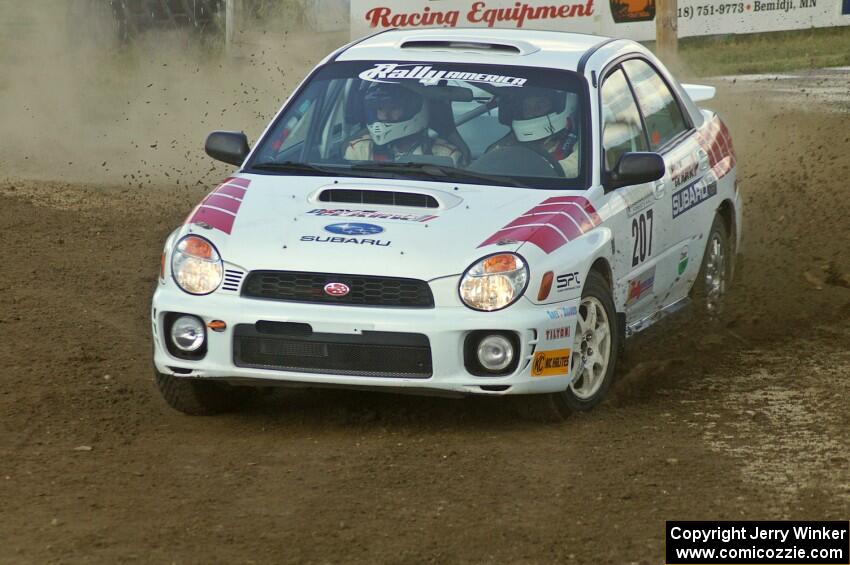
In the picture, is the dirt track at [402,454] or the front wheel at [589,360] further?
the front wheel at [589,360]

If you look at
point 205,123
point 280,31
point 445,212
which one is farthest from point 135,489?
point 280,31

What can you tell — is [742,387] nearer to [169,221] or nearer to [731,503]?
[731,503]

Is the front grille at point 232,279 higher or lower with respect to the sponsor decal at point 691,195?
higher

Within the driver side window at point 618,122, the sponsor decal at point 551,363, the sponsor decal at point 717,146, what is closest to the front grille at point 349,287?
the sponsor decal at point 551,363

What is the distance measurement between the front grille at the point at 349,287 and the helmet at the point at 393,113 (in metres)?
1.30

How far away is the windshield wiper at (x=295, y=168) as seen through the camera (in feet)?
25.2

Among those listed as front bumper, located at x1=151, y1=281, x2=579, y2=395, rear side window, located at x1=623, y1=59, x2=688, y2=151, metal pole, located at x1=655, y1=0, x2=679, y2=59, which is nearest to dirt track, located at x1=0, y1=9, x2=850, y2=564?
front bumper, located at x1=151, y1=281, x2=579, y2=395

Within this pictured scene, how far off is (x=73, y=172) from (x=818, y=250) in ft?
23.7

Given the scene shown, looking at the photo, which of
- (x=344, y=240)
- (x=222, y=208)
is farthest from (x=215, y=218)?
(x=344, y=240)

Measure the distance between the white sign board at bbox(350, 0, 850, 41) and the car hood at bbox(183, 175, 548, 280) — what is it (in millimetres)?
15308

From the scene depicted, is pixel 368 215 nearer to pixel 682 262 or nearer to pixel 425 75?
pixel 425 75

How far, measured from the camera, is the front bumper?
21.9 ft

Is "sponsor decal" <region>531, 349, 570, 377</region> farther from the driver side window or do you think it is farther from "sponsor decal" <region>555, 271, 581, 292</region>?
the driver side window

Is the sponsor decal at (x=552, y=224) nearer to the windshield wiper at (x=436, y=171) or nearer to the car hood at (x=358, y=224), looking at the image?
the car hood at (x=358, y=224)
